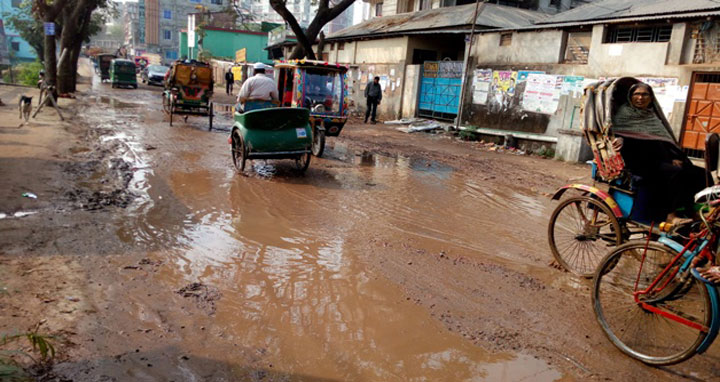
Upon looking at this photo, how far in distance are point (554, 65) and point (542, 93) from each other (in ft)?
2.83

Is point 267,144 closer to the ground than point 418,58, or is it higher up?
closer to the ground

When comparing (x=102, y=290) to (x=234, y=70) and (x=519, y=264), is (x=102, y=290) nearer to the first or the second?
(x=519, y=264)

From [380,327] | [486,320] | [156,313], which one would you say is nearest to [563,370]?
[486,320]

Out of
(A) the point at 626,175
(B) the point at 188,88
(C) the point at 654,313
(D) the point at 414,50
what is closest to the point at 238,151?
(A) the point at 626,175

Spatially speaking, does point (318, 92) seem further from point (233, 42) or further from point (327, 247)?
point (233, 42)

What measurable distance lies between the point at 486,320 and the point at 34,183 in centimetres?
631

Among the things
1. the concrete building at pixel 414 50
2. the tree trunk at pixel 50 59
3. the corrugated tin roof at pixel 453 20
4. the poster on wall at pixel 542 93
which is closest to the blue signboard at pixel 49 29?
the tree trunk at pixel 50 59

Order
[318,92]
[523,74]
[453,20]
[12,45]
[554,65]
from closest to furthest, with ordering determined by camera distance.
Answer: [318,92], [554,65], [523,74], [453,20], [12,45]

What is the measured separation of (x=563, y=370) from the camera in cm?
337

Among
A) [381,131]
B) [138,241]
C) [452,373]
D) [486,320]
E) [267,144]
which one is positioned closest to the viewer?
[452,373]

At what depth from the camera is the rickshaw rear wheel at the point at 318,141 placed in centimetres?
1124

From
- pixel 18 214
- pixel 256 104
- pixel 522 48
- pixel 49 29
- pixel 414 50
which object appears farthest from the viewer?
pixel 414 50

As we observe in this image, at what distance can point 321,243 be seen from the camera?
5574 millimetres

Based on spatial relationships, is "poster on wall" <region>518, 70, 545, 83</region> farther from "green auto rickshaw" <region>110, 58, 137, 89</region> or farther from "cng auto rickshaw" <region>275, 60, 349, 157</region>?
"green auto rickshaw" <region>110, 58, 137, 89</region>
